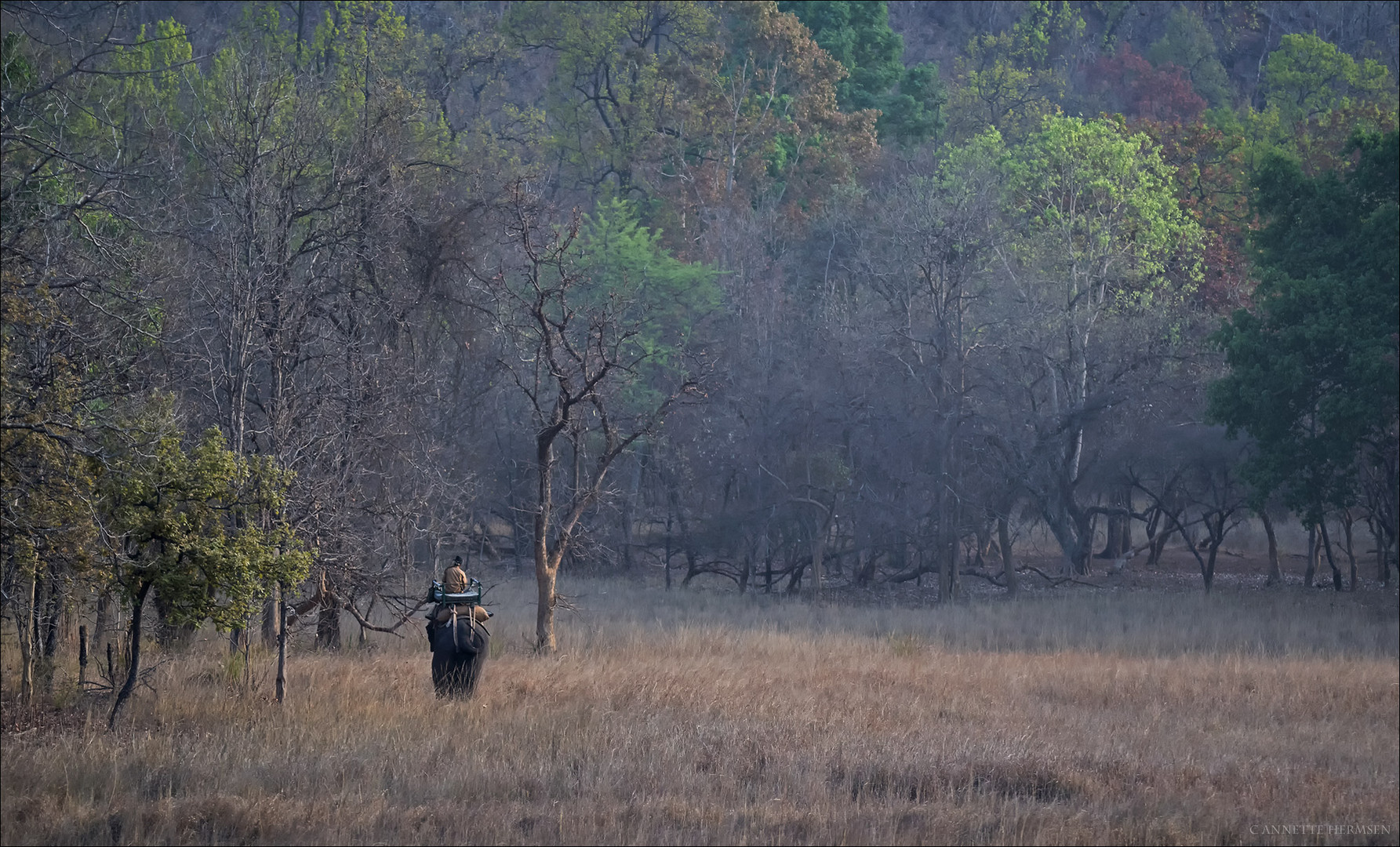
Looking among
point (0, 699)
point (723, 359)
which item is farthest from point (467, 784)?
point (723, 359)

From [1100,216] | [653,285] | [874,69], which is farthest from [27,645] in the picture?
[874,69]

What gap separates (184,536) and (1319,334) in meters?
22.5

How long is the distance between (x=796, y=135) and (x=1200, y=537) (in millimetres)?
21273

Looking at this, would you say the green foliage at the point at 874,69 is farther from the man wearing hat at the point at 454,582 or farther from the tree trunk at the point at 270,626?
the man wearing hat at the point at 454,582

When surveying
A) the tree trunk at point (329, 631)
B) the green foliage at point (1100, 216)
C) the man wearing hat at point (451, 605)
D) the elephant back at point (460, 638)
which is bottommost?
the tree trunk at point (329, 631)

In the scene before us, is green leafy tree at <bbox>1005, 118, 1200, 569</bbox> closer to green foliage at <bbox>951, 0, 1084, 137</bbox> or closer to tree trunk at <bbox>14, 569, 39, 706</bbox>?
green foliage at <bbox>951, 0, 1084, 137</bbox>

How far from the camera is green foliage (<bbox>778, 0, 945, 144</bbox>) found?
52594 millimetres

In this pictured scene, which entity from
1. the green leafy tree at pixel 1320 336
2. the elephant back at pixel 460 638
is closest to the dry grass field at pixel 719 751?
the elephant back at pixel 460 638

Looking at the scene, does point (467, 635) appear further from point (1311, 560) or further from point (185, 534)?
point (1311, 560)

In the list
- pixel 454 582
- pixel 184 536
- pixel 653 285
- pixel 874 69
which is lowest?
pixel 454 582

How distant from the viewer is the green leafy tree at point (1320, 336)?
24.9 m

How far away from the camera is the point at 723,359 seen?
32.5 metres

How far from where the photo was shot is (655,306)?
31.5 meters

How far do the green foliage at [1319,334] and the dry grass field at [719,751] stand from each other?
835cm
